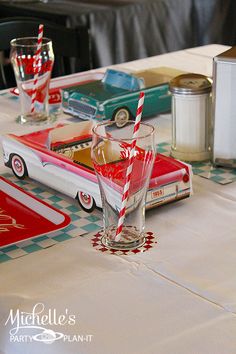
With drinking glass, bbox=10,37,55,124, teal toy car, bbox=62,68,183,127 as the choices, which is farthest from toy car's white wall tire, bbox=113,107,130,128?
drinking glass, bbox=10,37,55,124

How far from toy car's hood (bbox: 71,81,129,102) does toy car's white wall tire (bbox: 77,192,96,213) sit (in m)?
0.39

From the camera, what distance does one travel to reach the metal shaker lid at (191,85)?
1173 millimetres

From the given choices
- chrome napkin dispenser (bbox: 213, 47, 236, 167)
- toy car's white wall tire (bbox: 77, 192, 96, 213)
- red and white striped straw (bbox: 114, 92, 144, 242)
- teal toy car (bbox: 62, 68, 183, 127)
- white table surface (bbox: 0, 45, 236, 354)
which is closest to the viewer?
white table surface (bbox: 0, 45, 236, 354)

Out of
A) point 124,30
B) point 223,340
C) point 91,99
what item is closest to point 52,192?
point 91,99

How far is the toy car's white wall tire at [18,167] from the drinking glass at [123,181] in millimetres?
238

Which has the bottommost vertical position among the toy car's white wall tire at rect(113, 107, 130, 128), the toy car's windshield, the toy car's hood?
the toy car's white wall tire at rect(113, 107, 130, 128)

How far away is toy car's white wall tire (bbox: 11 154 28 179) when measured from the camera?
1.16 m

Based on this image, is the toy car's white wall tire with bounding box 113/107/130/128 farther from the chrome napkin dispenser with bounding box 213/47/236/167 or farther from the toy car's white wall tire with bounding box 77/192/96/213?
the toy car's white wall tire with bounding box 77/192/96/213

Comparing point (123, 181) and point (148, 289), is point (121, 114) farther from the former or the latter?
point (148, 289)

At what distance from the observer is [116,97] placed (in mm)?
1392

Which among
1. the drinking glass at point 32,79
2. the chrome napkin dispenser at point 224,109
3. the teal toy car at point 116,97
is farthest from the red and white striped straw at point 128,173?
the drinking glass at point 32,79

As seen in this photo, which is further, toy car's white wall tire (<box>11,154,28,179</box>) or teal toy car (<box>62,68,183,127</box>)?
teal toy car (<box>62,68,183,127</box>)

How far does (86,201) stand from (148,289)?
0.78 ft

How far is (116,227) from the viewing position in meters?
0.95
